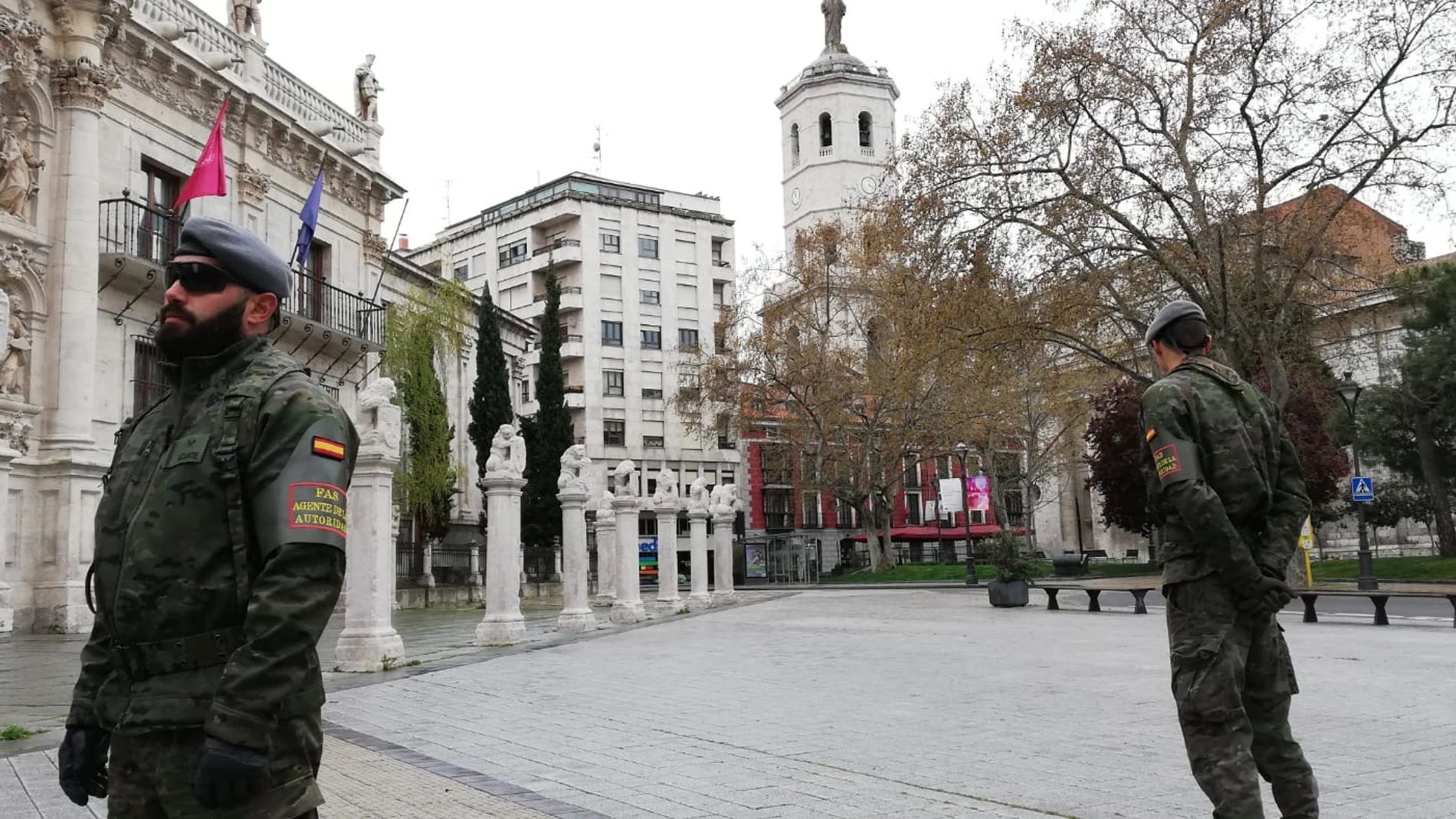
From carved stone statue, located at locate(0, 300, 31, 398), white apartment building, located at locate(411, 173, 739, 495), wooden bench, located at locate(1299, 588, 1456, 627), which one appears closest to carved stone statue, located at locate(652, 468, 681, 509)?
carved stone statue, located at locate(0, 300, 31, 398)

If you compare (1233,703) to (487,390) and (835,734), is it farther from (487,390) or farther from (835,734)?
(487,390)

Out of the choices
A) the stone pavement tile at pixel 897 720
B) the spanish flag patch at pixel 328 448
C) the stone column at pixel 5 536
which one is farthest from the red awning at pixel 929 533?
the spanish flag patch at pixel 328 448

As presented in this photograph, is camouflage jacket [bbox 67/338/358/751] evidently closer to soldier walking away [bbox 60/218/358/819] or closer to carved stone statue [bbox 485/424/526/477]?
soldier walking away [bbox 60/218/358/819]

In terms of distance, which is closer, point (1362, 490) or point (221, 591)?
point (221, 591)

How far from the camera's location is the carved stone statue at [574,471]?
17.9 meters

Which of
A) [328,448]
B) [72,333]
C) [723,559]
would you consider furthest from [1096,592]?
[328,448]

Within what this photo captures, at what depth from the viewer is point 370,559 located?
1144 centimetres

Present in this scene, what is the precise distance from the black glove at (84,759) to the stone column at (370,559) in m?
8.98

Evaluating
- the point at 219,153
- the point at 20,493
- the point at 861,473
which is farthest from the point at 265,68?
the point at 861,473

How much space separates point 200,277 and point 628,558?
18.1m

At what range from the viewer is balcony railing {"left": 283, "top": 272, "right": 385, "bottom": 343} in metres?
24.5

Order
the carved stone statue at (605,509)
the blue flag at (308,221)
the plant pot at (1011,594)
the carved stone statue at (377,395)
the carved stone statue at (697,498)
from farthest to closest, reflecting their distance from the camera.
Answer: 1. the carved stone statue at (697,498)
2. the plant pot at (1011,594)
3. the carved stone statue at (605,509)
4. the blue flag at (308,221)
5. the carved stone statue at (377,395)

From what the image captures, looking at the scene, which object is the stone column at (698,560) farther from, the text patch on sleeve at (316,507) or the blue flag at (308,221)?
the text patch on sleeve at (316,507)

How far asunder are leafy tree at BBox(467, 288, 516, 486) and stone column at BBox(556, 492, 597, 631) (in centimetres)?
1948
